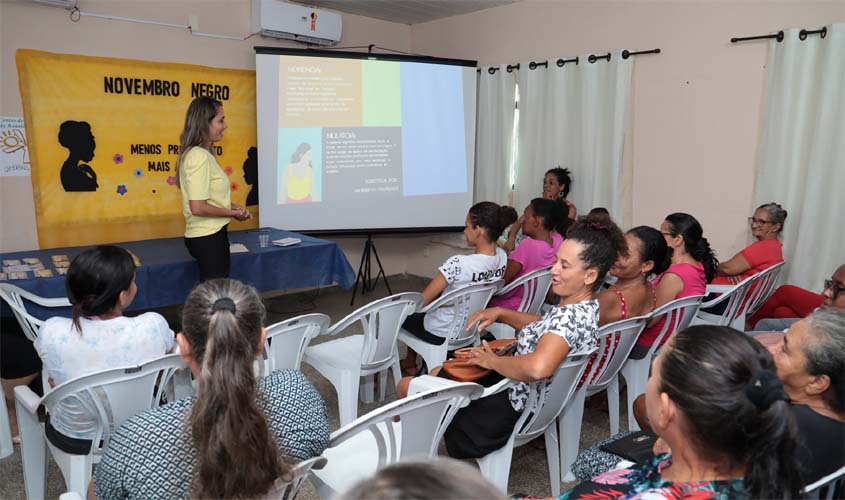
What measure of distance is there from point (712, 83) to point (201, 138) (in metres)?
3.43

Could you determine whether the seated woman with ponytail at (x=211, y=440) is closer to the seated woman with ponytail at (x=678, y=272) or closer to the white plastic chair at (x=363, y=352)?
the white plastic chair at (x=363, y=352)

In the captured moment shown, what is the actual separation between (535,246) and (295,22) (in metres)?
2.98

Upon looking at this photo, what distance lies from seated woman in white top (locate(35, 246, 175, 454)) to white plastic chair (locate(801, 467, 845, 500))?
71.0 inches

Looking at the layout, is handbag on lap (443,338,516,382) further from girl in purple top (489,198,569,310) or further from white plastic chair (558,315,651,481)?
girl in purple top (489,198,569,310)

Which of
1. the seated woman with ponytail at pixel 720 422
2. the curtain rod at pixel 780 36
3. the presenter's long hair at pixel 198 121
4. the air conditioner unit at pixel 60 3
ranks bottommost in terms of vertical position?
the seated woman with ponytail at pixel 720 422

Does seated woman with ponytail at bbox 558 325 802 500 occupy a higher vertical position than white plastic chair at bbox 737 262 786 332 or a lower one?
higher

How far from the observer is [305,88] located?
4723mm

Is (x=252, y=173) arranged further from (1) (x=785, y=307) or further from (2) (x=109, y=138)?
(1) (x=785, y=307)

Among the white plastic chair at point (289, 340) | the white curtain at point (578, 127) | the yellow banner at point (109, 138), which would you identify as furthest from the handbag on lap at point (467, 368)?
the yellow banner at point (109, 138)

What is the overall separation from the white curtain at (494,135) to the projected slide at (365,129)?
0.97 feet

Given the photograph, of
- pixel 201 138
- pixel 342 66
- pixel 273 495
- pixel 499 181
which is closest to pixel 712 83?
pixel 499 181

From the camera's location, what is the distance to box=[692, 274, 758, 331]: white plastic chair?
280 cm

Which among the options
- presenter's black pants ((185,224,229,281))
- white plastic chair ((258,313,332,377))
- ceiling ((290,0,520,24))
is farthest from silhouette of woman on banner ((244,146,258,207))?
white plastic chair ((258,313,332,377))

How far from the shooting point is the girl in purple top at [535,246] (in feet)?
10.5
